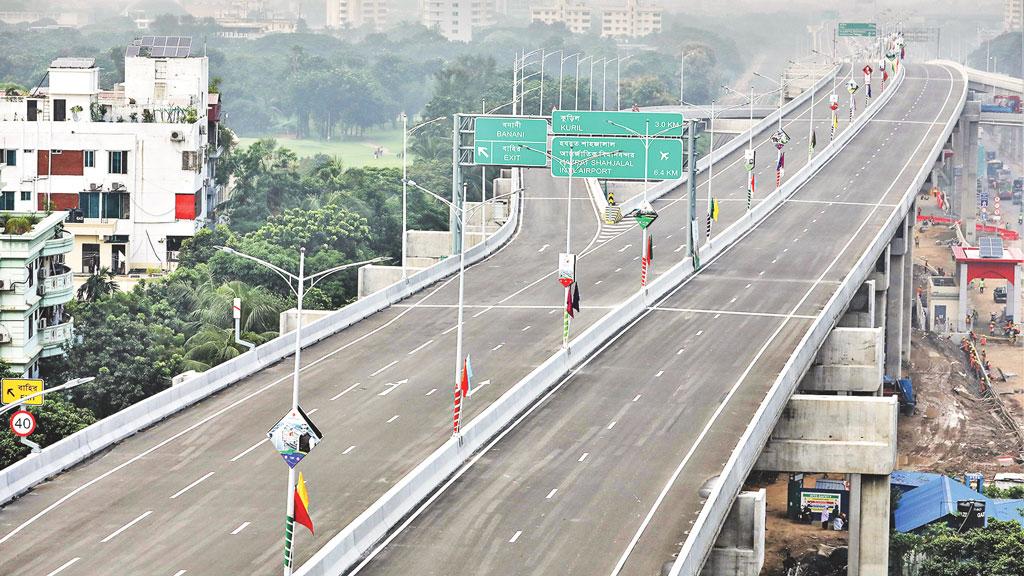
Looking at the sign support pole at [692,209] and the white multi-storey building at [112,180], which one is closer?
the sign support pole at [692,209]

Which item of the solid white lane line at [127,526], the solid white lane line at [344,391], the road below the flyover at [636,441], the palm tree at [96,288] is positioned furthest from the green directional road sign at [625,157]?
the solid white lane line at [127,526]

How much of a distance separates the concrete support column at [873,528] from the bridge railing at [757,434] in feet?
17.1

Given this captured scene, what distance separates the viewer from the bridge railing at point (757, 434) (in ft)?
164

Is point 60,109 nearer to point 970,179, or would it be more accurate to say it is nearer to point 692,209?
point 692,209

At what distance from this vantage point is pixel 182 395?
66.0m

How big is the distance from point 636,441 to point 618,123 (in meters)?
44.0

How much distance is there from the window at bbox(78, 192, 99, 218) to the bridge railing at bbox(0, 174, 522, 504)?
1589 inches

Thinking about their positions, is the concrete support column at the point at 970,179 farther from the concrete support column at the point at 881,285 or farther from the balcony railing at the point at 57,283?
the balcony railing at the point at 57,283

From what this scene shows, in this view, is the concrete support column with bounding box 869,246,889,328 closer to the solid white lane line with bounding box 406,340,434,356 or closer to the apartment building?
the solid white lane line with bounding box 406,340,434,356

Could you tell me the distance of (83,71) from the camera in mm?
136125

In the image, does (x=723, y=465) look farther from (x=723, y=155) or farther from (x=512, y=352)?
(x=723, y=155)

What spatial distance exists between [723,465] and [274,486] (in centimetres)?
1511

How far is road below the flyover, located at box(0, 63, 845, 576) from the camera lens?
5022 centimetres

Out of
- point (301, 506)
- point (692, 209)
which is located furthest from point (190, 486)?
point (692, 209)
